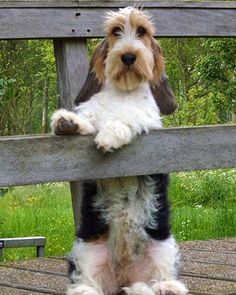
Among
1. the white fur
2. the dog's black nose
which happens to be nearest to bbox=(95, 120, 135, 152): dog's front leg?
the white fur

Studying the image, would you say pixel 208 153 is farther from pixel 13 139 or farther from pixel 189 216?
pixel 189 216

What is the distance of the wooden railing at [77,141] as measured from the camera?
3346 mm

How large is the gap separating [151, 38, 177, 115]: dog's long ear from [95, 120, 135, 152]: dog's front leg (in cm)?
57

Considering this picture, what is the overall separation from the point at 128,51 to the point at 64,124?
565mm

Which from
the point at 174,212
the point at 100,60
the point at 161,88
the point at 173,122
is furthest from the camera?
the point at 173,122

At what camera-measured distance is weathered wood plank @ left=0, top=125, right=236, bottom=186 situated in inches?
131

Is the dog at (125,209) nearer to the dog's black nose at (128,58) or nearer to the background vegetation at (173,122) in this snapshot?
the dog's black nose at (128,58)

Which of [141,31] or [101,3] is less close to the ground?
[101,3]

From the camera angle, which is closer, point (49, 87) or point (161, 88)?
point (161, 88)

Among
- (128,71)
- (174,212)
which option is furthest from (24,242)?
(174,212)

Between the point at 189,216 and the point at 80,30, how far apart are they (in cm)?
458

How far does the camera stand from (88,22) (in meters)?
4.84

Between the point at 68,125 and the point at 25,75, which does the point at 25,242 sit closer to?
the point at 68,125

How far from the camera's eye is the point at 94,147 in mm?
3463
